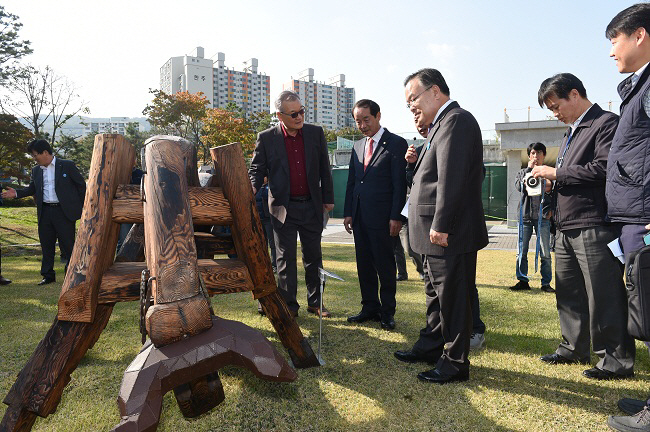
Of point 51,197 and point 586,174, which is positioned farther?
point 51,197

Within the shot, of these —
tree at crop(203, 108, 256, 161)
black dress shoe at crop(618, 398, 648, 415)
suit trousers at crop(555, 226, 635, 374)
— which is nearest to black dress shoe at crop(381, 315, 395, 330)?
suit trousers at crop(555, 226, 635, 374)

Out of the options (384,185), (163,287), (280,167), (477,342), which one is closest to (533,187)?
(384,185)

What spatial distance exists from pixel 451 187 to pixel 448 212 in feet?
0.54

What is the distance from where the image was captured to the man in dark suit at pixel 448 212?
282cm

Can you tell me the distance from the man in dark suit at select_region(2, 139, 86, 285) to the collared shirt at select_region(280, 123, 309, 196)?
3807mm

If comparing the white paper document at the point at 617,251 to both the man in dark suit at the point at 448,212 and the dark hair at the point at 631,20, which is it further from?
the dark hair at the point at 631,20

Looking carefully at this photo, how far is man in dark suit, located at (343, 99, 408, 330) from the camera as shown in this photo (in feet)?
13.8

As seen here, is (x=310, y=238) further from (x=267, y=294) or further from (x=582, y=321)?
(x=582, y=321)

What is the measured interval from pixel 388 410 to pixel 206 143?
29.8 meters

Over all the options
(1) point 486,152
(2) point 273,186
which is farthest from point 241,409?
(1) point 486,152

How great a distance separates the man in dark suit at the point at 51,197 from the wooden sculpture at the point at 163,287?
380cm

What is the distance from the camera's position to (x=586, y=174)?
2871 millimetres

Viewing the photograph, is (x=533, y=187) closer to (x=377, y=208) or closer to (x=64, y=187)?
(x=377, y=208)

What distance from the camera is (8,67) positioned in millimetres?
20875
